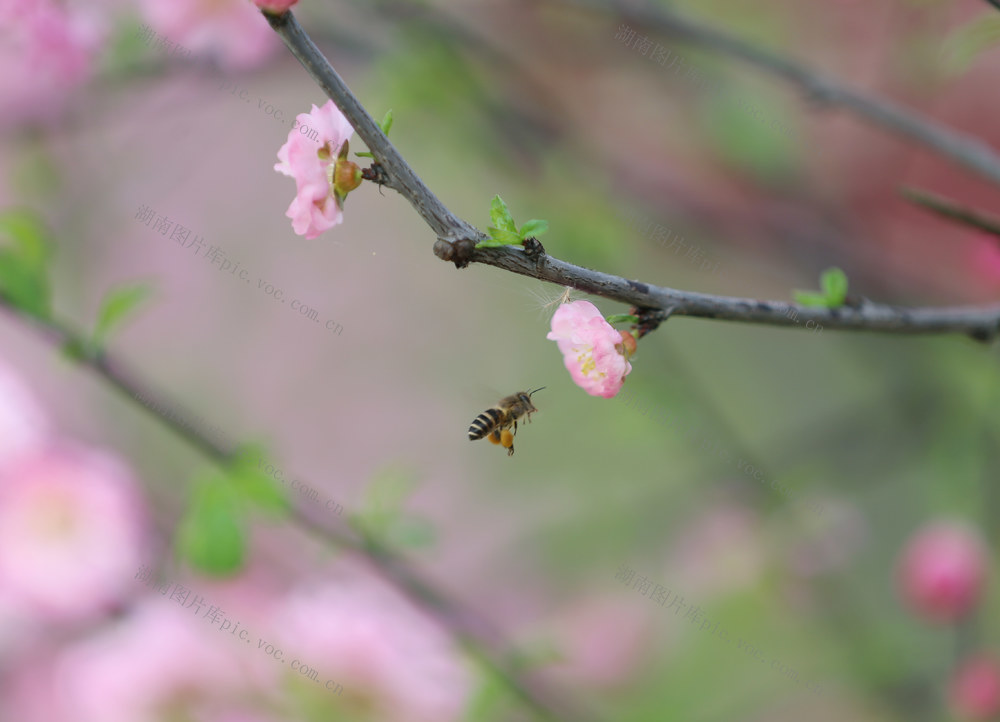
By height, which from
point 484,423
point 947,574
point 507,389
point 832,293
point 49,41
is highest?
point 507,389

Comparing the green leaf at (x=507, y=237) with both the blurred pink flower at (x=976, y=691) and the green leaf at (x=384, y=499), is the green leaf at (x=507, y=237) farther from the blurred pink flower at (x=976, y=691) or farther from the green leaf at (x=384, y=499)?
the blurred pink flower at (x=976, y=691)

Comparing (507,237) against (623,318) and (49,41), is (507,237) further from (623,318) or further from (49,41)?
(49,41)

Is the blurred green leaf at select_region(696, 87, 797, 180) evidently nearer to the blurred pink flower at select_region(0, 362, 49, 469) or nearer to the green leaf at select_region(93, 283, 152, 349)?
the green leaf at select_region(93, 283, 152, 349)

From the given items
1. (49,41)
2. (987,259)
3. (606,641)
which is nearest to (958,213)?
(987,259)

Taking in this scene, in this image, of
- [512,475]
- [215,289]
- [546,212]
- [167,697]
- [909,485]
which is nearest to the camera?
[167,697]

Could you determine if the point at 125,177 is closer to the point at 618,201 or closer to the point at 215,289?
the point at 215,289

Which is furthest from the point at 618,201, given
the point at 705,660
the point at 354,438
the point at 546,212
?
the point at 354,438
